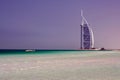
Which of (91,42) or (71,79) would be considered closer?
(71,79)

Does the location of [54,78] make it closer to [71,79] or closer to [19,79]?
[71,79]

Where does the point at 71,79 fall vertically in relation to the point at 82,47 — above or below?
above

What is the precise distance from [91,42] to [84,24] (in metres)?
15.7

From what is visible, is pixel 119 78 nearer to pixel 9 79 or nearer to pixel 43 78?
pixel 43 78

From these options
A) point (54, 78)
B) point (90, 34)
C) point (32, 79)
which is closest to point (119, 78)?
point (54, 78)

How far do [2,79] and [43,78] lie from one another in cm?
264

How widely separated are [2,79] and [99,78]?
20.6 ft

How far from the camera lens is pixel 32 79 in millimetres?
15938

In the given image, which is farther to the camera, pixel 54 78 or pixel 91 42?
pixel 91 42

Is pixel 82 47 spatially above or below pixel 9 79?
below

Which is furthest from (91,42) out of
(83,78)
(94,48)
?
(83,78)

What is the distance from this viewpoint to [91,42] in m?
185

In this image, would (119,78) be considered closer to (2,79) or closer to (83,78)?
(83,78)

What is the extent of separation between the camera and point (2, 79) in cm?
1588
